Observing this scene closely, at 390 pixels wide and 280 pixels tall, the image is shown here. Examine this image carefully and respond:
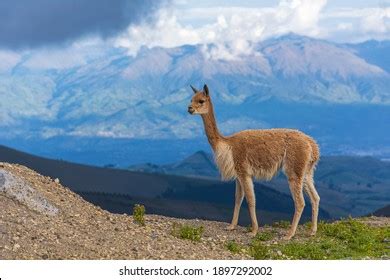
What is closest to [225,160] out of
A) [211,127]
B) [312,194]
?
[211,127]

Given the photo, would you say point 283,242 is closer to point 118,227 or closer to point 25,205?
point 118,227

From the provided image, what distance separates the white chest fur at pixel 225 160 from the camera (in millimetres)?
23719

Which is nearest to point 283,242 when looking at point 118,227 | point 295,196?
point 295,196

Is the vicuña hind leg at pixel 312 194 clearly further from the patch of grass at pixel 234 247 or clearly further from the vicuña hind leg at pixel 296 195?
the patch of grass at pixel 234 247

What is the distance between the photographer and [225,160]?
78.0ft

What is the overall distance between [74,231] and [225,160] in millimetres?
5635

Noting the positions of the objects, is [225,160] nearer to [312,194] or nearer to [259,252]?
[312,194]

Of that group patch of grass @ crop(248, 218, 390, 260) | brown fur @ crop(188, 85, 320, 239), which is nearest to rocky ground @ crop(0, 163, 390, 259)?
patch of grass @ crop(248, 218, 390, 260)

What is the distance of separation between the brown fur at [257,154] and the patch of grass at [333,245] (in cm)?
110

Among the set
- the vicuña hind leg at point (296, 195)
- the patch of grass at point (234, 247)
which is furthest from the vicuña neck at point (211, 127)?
the patch of grass at point (234, 247)
